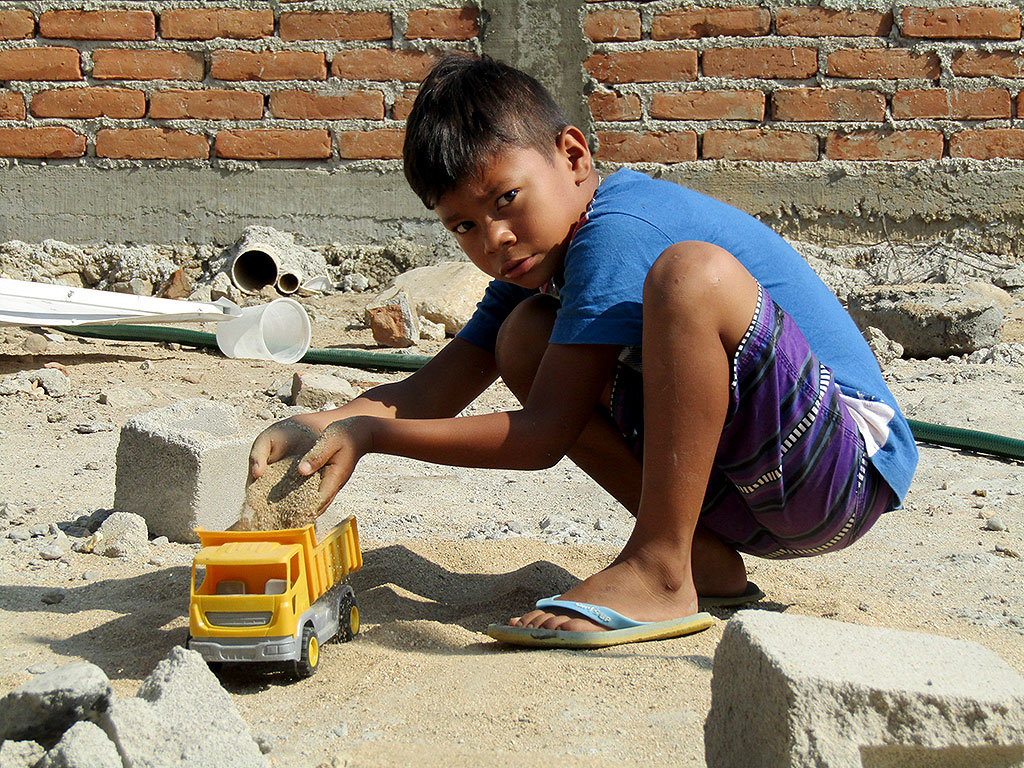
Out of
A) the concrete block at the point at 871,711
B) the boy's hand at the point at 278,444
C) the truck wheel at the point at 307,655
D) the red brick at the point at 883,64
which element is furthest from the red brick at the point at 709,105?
the concrete block at the point at 871,711

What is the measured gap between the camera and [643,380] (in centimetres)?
183

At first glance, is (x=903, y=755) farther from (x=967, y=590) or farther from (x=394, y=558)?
(x=394, y=558)

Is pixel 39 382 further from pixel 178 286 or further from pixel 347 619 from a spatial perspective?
pixel 347 619

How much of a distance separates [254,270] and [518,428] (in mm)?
3697

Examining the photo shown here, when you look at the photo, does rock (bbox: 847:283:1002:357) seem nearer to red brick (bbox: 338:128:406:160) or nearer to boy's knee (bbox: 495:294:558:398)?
red brick (bbox: 338:128:406:160)

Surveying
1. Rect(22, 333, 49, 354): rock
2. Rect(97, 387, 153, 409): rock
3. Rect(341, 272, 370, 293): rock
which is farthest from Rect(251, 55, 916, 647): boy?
Rect(341, 272, 370, 293): rock

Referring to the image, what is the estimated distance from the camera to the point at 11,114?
5.17 metres

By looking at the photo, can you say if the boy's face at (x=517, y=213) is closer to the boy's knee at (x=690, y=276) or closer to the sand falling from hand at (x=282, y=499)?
the boy's knee at (x=690, y=276)

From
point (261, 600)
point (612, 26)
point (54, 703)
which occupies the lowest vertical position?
point (261, 600)

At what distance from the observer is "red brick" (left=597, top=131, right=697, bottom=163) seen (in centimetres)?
500

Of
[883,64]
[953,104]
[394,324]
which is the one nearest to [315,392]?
[394,324]

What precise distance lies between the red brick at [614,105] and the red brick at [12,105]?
9.22ft

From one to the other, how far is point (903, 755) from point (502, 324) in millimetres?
1253

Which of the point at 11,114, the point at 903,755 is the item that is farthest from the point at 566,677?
the point at 11,114
